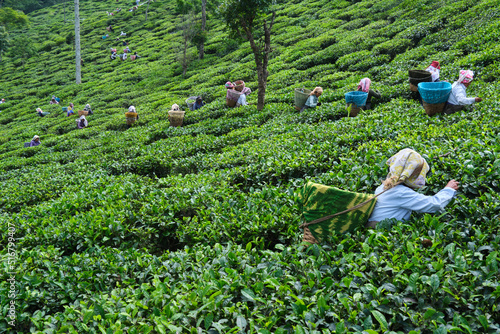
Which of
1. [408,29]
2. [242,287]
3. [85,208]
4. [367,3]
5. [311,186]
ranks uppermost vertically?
[367,3]

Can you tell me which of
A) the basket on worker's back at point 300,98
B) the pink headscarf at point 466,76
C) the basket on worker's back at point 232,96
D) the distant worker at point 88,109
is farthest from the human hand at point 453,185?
the distant worker at point 88,109

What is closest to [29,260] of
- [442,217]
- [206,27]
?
[442,217]

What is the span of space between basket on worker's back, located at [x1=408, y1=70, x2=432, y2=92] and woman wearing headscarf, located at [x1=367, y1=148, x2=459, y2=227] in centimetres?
467

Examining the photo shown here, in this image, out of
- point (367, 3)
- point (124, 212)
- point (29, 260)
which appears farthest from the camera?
point (367, 3)

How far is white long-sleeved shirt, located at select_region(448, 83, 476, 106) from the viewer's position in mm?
6199

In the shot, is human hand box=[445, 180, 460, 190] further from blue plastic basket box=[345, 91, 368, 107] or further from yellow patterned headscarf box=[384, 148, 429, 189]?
blue plastic basket box=[345, 91, 368, 107]

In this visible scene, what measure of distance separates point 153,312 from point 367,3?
23.6 meters

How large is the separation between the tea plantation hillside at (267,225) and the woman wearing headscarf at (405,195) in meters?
0.14

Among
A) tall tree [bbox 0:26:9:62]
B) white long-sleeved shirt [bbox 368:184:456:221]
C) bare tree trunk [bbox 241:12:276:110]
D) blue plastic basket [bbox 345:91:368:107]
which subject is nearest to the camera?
white long-sleeved shirt [bbox 368:184:456:221]

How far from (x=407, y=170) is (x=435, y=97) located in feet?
12.1

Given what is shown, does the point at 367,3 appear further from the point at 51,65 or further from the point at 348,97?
the point at 51,65

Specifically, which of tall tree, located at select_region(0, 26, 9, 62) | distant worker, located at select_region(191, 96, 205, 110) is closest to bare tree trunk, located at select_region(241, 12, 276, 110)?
distant worker, located at select_region(191, 96, 205, 110)

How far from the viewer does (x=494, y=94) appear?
6.20m

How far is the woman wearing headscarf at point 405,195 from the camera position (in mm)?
3420
